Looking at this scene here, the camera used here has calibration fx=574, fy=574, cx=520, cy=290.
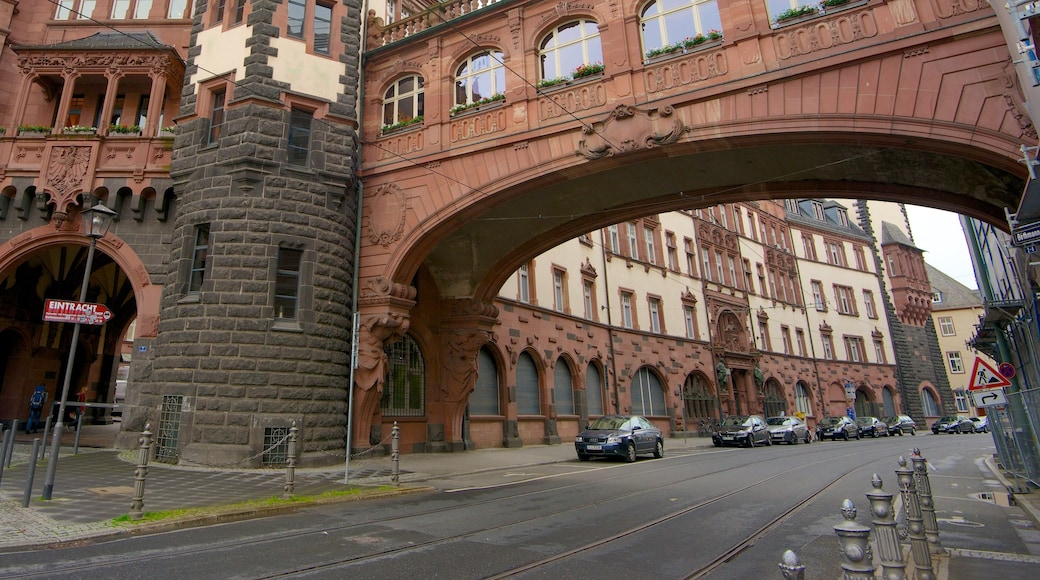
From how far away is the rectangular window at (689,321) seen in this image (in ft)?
109

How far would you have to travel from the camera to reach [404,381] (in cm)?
1816

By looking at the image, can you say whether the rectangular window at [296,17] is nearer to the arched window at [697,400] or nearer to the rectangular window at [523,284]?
the rectangular window at [523,284]

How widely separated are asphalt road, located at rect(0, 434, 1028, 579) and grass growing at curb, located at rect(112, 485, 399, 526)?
1.45 ft

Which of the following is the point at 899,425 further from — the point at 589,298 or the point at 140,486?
the point at 140,486

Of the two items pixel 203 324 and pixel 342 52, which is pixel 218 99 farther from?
pixel 203 324

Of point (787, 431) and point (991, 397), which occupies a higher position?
point (991, 397)

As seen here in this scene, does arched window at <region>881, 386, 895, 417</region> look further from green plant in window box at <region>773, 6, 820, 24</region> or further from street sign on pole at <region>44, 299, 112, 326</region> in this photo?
street sign on pole at <region>44, 299, 112, 326</region>

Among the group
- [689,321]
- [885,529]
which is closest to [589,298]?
[689,321]

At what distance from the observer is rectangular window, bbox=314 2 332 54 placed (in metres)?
15.9

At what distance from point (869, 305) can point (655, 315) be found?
25276mm

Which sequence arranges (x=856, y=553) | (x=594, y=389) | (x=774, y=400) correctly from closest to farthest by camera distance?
(x=856, y=553) < (x=594, y=389) < (x=774, y=400)

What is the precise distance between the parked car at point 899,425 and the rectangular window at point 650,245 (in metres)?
20.7

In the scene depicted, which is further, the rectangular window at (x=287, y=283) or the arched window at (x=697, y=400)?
the arched window at (x=697, y=400)

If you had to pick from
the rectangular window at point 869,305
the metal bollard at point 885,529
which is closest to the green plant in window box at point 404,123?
the metal bollard at point 885,529
